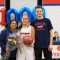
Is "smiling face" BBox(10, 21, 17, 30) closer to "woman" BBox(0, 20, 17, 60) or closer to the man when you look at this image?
"woman" BBox(0, 20, 17, 60)

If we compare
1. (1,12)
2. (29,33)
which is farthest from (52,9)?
(29,33)

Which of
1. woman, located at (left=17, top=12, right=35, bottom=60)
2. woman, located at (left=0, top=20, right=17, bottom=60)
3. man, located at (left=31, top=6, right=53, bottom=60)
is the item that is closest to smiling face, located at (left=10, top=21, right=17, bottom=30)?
woman, located at (left=0, top=20, right=17, bottom=60)

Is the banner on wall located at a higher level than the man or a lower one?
higher

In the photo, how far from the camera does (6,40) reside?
18.4 feet

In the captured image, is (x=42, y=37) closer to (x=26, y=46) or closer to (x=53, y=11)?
(x=26, y=46)

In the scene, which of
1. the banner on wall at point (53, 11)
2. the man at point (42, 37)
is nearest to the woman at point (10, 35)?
the man at point (42, 37)

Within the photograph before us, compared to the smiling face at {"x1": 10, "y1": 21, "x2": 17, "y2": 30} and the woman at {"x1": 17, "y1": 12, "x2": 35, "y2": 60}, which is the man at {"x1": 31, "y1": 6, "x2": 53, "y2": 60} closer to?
the woman at {"x1": 17, "y1": 12, "x2": 35, "y2": 60}

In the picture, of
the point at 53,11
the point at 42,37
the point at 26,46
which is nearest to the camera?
the point at 42,37

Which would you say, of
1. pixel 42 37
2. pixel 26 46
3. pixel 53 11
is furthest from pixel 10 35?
pixel 53 11

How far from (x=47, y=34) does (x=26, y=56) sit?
0.57m

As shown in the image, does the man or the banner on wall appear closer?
the man

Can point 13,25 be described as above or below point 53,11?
below

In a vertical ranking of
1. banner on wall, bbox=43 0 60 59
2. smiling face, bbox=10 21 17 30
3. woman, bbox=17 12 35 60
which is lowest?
woman, bbox=17 12 35 60

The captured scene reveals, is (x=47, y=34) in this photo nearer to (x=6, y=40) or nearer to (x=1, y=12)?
(x=6, y=40)
